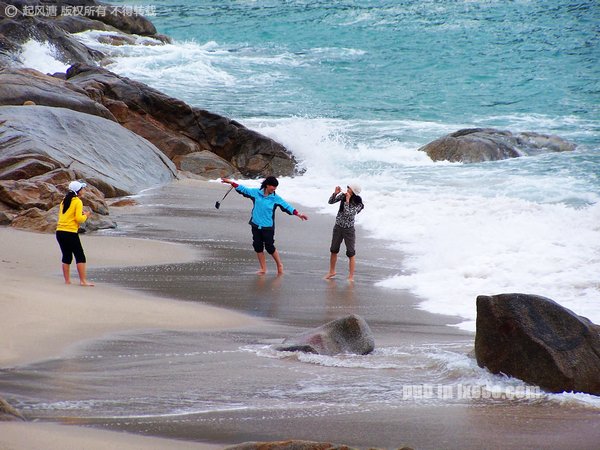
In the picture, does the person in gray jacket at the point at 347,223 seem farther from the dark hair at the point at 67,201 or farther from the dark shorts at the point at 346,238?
the dark hair at the point at 67,201

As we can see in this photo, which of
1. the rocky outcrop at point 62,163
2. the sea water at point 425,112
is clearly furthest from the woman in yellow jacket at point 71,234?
the sea water at point 425,112

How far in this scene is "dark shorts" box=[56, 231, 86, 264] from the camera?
35.6ft

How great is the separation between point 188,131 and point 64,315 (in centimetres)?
1518

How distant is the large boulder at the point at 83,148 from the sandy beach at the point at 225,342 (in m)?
2.83

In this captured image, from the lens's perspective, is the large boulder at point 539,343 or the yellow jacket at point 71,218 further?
the yellow jacket at point 71,218

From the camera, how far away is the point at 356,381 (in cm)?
735

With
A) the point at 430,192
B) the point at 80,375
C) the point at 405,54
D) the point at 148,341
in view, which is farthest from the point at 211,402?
the point at 405,54

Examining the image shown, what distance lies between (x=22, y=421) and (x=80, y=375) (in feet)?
4.44

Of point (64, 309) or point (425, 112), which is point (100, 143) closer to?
point (64, 309)

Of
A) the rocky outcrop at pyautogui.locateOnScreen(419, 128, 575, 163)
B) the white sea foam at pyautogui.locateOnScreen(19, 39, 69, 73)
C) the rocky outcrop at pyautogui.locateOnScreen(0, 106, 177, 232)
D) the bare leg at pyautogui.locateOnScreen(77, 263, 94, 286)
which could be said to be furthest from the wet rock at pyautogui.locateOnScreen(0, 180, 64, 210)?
the white sea foam at pyautogui.locateOnScreen(19, 39, 69, 73)

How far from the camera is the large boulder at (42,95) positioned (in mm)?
20000

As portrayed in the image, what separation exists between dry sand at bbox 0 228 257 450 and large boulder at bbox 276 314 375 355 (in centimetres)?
128

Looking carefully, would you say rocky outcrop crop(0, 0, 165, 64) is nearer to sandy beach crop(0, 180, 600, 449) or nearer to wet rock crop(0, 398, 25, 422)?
sandy beach crop(0, 180, 600, 449)

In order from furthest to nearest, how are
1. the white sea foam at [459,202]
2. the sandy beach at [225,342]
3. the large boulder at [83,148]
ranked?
the large boulder at [83,148] < the white sea foam at [459,202] < the sandy beach at [225,342]
